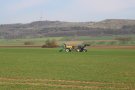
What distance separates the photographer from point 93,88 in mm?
13320

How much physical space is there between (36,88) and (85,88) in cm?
234

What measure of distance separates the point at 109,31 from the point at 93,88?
173 metres

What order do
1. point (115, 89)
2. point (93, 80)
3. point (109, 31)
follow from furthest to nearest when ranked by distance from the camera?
1. point (109, 31)
2. point (93, 80)
3. point (115, 89)

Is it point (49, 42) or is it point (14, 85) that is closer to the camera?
point (14, 85)

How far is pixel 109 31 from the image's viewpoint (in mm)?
183625

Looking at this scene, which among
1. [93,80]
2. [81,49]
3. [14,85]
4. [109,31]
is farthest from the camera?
[109,31]

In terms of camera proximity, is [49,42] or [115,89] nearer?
[115,89]

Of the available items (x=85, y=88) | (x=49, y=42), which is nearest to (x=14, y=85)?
(x=85, y=88)

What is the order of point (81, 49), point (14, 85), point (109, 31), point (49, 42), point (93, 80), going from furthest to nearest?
1. point (109, 31)
2. point (49, 42)
3. point (81, 49)
4. point (93, 80)
5. point (14, 85)

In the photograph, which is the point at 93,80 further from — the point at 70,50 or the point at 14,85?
the point at 70,50

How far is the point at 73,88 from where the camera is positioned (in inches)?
521

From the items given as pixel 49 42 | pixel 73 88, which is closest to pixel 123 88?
pixel 73 88

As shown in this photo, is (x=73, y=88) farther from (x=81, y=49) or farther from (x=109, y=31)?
(x=109, y=31)

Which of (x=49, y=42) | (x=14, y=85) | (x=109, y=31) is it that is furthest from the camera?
(x=109, y=31)
